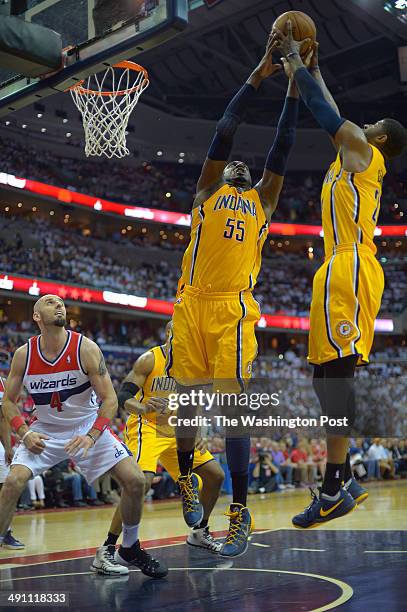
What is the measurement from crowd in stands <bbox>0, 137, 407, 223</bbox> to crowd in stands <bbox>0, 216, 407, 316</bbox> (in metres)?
2.06

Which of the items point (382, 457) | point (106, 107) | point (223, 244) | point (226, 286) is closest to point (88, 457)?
point (226, 286)

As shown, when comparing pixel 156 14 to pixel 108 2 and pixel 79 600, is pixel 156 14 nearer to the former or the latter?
pixel 108 2

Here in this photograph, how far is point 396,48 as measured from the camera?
28219mm

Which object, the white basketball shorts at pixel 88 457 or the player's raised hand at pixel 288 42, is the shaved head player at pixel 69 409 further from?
the player's raised hand at pixel 288 42

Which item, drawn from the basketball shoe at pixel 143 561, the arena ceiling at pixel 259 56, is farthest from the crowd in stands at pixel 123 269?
the basketball shoe at pixel 143 561

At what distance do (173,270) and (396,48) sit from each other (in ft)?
43.3

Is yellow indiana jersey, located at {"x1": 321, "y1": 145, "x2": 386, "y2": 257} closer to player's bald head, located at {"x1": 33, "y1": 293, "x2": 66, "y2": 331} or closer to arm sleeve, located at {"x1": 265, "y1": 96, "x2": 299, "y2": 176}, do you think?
arm sleeve, located at {"x1": 265, "y1": 96, "x2": 299, "y2": 176}

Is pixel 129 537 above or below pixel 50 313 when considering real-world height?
below

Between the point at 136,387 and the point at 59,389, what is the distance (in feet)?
4.01

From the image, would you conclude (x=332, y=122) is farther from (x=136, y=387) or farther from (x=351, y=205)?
(x=136, y=387)

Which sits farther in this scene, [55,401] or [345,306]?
[55,401]

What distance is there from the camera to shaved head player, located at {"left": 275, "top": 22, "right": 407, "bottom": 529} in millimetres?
4270

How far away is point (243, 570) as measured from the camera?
20.3 ft

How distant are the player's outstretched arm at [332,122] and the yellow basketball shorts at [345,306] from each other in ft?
1.69
